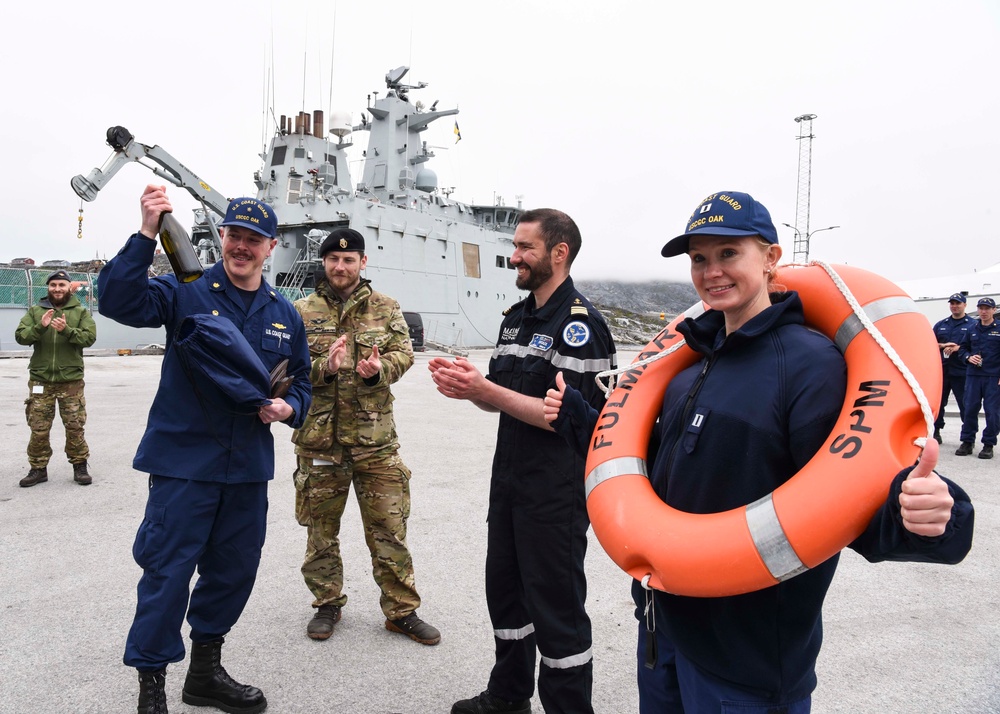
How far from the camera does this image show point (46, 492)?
5.63 metres

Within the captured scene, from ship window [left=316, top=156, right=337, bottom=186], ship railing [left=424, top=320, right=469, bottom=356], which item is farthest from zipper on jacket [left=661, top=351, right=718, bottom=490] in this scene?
ship window [left=316, top=156, right=337, bottom=186]

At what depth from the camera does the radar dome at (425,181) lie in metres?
27.5

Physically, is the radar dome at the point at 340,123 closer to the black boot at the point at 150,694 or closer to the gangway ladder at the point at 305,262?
the gangway ladder at the point at 305,262

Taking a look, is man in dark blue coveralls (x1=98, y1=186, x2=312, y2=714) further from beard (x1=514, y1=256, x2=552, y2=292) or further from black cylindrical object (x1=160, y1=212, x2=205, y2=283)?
beard (x1=514, y1=256, x2=552, y2=292)

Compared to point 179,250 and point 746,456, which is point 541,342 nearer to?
point 746,456

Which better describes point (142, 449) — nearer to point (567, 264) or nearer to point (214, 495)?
point (214, 495)

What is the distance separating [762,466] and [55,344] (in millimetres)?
6949

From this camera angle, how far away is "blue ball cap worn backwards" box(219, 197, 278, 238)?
109 inches

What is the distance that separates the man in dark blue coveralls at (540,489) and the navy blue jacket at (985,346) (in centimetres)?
840

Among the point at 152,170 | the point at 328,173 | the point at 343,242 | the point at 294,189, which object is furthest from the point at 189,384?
the point at 328,173

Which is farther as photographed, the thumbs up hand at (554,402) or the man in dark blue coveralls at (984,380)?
the man in dark blue coveralls at (984,380)

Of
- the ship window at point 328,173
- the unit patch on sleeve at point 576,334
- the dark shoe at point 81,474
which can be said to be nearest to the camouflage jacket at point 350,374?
the unit patch on sleeve at point 576,334

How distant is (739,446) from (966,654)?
263cm

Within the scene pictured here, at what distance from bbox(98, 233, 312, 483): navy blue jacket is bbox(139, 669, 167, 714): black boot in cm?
78
